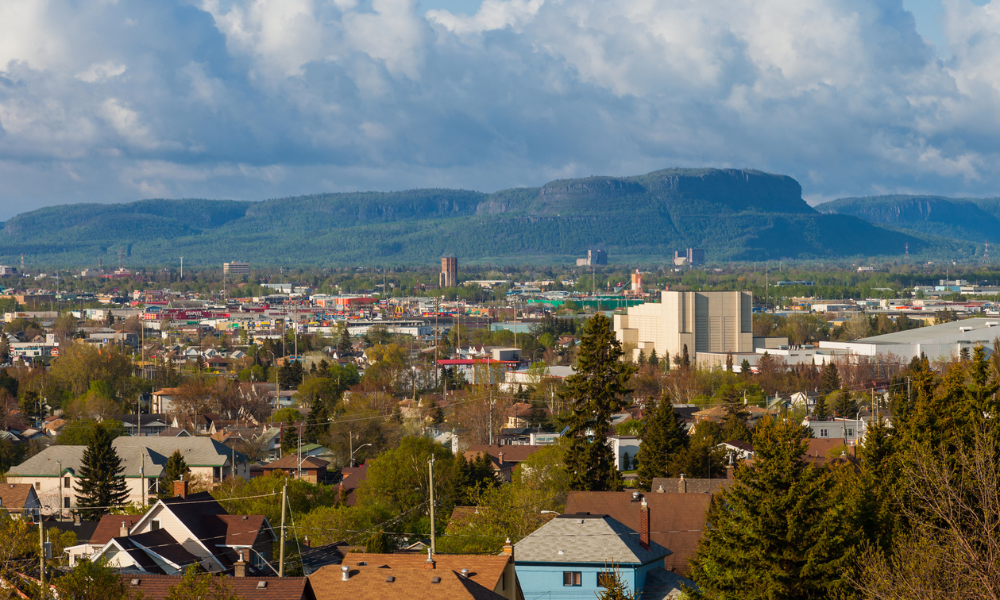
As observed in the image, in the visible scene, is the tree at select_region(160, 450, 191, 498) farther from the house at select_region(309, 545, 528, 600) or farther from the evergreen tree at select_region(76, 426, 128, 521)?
the house at select_region(309, 545, 528, 600)

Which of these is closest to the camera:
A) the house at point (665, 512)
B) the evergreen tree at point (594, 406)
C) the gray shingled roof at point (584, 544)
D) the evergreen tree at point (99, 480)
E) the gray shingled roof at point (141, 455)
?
the gray shingled roof at point (584, 544)

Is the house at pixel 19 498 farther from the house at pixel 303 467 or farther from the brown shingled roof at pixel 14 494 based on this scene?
the house at pixel 303 467

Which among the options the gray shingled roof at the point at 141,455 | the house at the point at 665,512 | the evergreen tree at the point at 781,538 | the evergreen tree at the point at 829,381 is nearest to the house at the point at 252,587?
the evergreen tree at the point at 781,538

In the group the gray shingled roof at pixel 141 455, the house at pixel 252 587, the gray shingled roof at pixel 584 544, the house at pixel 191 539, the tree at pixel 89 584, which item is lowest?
the gray shingled roof at pixel 141 455

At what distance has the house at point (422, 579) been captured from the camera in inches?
941

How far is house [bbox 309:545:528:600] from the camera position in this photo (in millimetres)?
23906

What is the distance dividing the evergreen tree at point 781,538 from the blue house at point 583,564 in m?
4.10

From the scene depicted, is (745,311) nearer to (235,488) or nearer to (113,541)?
(235,488)

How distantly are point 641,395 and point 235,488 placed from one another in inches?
1794

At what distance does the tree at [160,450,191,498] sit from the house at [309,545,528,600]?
22473 millimetres

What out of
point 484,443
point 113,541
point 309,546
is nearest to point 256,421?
point 484,443

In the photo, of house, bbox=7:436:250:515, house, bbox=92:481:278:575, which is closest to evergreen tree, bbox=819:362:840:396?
house, bbox=7:436:250:515

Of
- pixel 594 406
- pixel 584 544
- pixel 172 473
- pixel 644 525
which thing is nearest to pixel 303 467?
pixel 172 473

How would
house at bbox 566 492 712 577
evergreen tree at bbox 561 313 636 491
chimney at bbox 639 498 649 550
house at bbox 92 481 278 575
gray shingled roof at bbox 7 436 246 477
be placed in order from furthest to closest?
1. gray shingled roof at bbox 7 436 246 477
2. evergreen tree at bbox 561 313 636 491
3. house at bbox 566 492 712 577
4. house at bbox 92 481 278 575
5. chimney at bbox 639 498 649 550
